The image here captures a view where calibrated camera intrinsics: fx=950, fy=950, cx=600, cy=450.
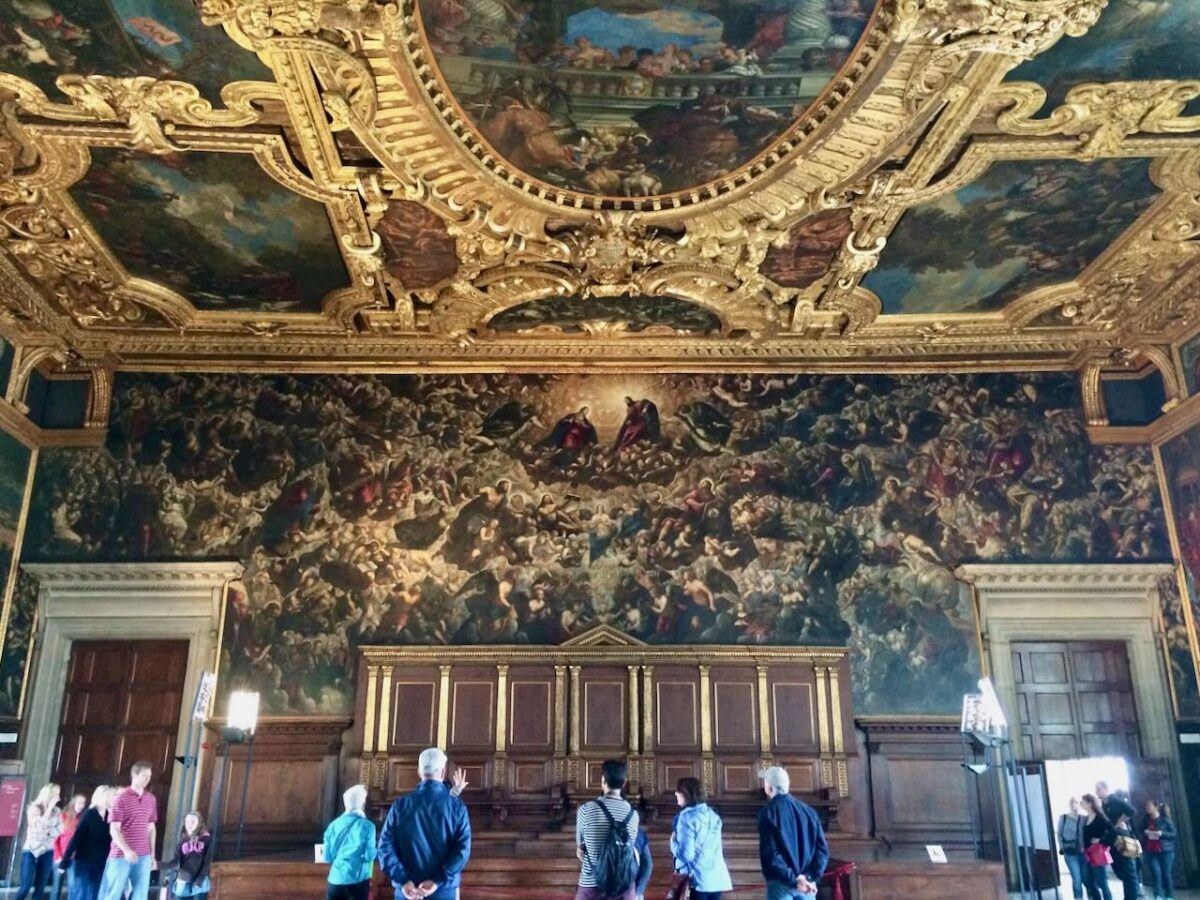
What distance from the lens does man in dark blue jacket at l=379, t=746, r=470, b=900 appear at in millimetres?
5645

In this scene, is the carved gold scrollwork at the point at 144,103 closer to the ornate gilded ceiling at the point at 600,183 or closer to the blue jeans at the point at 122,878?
the ornate gilded ceiling at the point at 600,183

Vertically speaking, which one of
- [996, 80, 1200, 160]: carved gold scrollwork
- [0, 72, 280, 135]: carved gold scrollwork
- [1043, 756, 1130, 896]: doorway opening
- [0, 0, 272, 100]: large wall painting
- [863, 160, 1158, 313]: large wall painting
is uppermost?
[863, 160, 1158, 313]: large wall painting

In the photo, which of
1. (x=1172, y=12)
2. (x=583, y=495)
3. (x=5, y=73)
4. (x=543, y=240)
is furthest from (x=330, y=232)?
(x=1172, y=12)

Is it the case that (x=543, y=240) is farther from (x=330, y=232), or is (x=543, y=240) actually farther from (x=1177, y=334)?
(x=1177, y=334)

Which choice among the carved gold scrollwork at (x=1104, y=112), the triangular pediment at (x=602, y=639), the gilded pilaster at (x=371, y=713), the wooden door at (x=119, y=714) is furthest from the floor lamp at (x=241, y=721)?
the carved gold scrollwork at (x=1104, y=112)

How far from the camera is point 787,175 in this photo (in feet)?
33.9

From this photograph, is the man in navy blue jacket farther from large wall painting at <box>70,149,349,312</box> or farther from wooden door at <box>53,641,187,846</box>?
wooden door at <box>53,641,187,846</box>

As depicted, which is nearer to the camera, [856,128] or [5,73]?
[5,73]

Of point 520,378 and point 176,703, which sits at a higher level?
point 520,378

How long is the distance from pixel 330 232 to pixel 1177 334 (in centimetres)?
1168

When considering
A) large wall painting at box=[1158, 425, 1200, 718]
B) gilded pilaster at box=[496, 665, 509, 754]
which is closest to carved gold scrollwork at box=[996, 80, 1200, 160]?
large wall painting at box=[1158, 425, 1200, 718]

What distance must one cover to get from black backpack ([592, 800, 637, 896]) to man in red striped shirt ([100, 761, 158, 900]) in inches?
159

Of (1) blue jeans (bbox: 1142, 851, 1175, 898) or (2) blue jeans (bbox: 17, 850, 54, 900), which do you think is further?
(1) blue jeans (bbox: 1142, 851, 1175, 898)

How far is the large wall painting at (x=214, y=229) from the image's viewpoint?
406 inches
